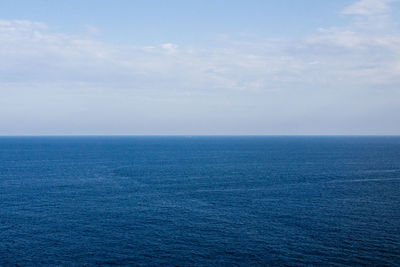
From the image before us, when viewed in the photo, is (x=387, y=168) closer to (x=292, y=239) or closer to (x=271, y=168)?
(x=271, y=168)

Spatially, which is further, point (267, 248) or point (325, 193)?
point (325, 193)

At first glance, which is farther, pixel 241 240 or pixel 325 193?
pixel 325 193

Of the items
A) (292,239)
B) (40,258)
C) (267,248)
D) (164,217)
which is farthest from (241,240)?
(40,258)

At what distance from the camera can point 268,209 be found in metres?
84.2

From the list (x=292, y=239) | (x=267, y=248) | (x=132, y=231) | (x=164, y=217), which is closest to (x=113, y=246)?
(x=132, y=231)

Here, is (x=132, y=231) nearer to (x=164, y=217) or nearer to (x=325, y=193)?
(x=164, y=217)

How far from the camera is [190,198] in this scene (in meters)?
96.2

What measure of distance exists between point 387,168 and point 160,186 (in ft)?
348

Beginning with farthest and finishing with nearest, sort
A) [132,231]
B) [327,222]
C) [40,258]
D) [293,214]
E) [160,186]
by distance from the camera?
[160,186], [293,214], [327,222], [132,231], [40,258]

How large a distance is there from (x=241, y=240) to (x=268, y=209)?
22.9 metres

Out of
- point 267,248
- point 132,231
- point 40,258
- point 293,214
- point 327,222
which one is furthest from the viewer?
point 293,214

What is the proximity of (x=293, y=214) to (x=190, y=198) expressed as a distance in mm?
28929

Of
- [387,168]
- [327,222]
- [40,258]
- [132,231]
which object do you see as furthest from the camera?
[387,168]

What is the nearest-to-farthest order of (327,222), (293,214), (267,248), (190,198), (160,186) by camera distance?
(267,248)
(327,222)
(293,214)
(190,198)
(160,186)
